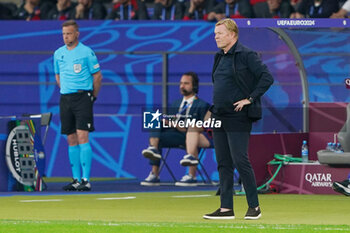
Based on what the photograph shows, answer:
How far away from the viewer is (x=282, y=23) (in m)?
14.2

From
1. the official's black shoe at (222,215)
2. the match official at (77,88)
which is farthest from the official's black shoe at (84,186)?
the official's black shoe at (222,215)

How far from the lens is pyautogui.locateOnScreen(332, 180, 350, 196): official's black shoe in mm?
14188

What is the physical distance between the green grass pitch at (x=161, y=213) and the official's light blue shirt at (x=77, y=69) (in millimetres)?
1818

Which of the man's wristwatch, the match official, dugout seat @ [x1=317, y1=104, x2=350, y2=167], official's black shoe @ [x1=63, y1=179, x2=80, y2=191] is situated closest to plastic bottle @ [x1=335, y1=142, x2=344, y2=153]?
dugout seat @ [x1=317, y1=104, x2=350, y2=167]

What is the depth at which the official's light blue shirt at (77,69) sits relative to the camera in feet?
50.7

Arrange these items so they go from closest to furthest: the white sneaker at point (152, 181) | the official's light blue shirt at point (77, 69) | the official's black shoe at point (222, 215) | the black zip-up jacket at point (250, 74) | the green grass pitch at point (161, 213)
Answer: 1. the green grass pitch at point (161, 213)
2. the black zip-up jacket at point (250, 74)
3. the official's black shoe at point (222, 215)
4. the official's light blue shirt at point (77, 69)
5. the white sneaker at point (152, 181)

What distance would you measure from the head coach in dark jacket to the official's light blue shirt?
204 inches

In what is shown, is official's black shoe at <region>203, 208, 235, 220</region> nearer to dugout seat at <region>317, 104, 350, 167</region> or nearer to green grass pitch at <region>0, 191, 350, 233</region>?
green grass pitch at <region>0, 191, 350, 233</region>

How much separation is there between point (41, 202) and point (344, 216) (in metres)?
3.99

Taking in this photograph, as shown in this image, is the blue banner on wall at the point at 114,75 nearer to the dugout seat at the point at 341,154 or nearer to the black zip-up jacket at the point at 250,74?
the dugout seat at the point at 341,154

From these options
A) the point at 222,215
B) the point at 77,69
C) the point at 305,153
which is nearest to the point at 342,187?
the point at 305,153

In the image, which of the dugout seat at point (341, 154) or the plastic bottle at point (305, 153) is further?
the plastic bottle at point (305, 153)

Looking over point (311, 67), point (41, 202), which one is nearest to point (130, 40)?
point (311, 67)

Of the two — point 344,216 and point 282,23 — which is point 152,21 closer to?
point 282,23
